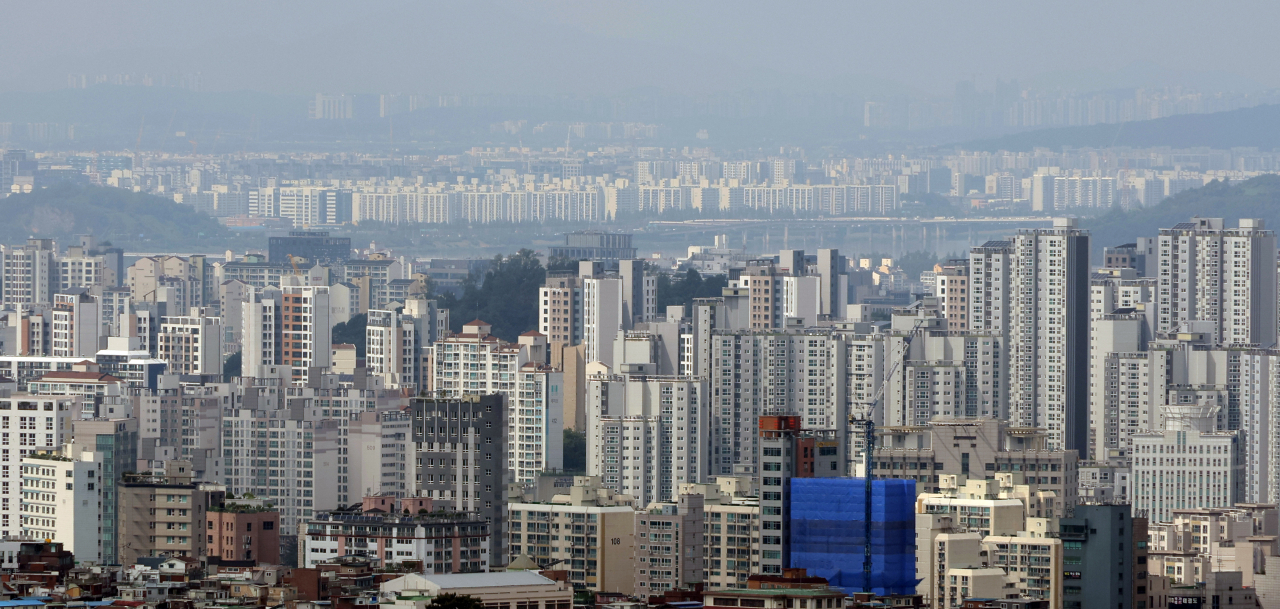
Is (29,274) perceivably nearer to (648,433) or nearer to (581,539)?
(648,433)

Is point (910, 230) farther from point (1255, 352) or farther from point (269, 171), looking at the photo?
point (1255, 352)

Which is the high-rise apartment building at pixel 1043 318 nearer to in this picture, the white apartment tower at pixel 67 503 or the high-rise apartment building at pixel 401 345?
the high-rise apartment building at pixel 401 345

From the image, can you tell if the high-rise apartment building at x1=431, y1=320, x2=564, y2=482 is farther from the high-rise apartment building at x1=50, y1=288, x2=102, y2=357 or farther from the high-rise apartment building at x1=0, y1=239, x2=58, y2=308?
the high-rise apartment building at x1=0, y1=239, x2=58, y2=308

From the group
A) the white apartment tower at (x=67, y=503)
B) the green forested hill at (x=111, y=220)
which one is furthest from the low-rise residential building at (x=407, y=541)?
the green forested hill at (x=111, y=220)

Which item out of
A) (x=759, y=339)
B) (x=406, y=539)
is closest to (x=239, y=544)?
(x=406, y=539)

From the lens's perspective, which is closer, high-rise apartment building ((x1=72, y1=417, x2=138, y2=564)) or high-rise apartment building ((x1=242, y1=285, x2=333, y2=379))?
high-rise apartment building ((x1=72, y1=417, x2=138, y2=564))

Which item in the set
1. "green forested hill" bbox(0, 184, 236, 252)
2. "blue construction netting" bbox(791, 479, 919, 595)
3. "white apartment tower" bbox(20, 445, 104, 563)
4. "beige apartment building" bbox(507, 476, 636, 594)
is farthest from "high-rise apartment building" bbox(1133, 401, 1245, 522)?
"green forested hill" bbox(0, 184, 236, 252)

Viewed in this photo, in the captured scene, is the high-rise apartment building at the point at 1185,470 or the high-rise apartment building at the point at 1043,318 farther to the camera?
the high-rise apartment building at the point at 1043,318
